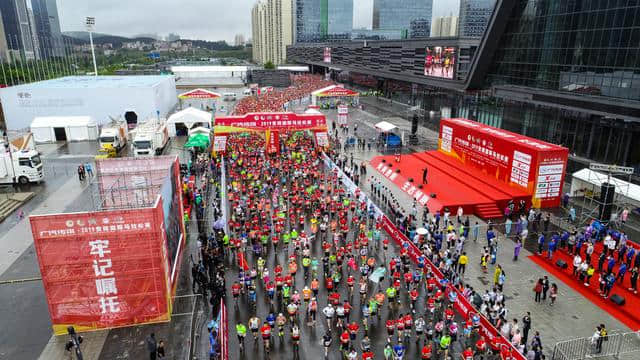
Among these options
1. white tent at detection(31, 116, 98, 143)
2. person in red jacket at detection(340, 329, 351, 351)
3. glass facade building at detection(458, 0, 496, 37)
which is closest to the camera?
person in red jacket at detection(340, 329, 351, 351)

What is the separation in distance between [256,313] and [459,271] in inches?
314

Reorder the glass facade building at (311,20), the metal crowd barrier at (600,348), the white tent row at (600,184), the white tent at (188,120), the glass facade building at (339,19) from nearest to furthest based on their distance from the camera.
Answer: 1. the metal crowd barrier at (600,348)
2. the white tent row at (600,184)
3. the white tent at (188,120)
4. the glass facade building at (311,20)
5. the glass facade building at (339,19)

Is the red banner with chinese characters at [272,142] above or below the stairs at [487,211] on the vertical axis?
above

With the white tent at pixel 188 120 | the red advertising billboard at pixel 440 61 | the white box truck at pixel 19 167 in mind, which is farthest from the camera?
the red advertising billboard at pixel 440 61

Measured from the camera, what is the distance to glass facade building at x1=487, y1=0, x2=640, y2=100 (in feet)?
80.2

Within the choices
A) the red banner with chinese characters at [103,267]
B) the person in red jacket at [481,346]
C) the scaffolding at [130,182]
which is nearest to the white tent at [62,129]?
the scaffolding at [130,182]

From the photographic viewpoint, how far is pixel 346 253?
16.9m

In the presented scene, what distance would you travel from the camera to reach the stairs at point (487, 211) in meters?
22.5

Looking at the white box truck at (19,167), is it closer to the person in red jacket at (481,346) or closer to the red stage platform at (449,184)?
the red stage platform at (449,184)

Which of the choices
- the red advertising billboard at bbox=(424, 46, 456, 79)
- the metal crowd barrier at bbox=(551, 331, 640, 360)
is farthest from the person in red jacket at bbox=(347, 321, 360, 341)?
the red advertising billboard at bbox=(424, 46, 456, 79)

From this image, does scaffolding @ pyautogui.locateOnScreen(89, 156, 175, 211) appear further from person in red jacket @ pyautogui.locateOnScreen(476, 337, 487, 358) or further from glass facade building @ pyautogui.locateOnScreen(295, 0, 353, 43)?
glass facade building @ pyautogui.locateOnScreen(295, 0, 353, 43)

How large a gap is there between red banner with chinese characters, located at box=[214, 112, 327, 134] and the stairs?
51.5 ft

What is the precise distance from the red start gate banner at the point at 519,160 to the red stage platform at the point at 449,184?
0.55m

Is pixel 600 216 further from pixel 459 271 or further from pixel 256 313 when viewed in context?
pixel 256 313
